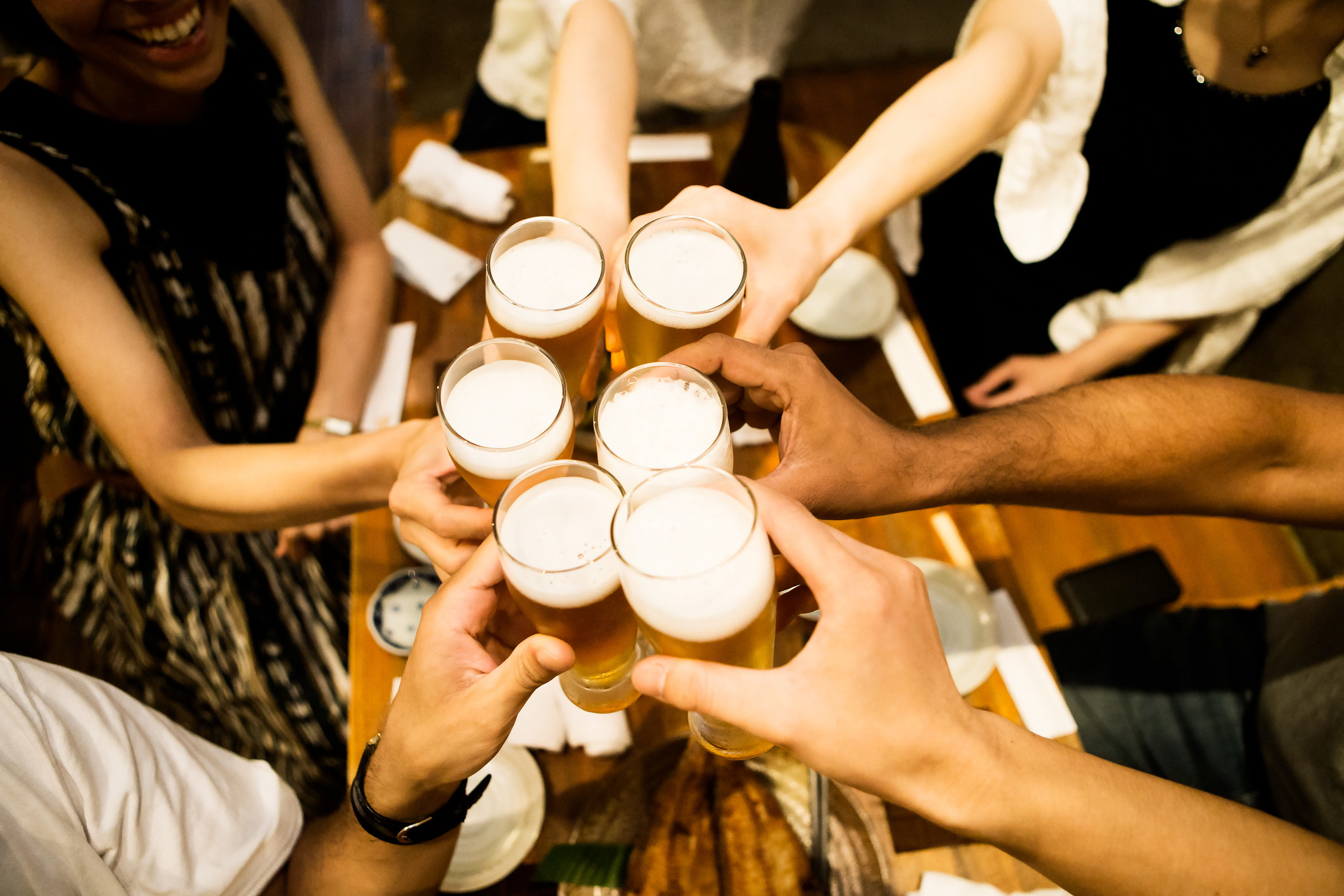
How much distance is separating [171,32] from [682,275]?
1279mm

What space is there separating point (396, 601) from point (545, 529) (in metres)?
0.71

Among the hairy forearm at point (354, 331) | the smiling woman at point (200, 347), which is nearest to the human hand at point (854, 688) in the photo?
the smiling woman at point (200, 347)

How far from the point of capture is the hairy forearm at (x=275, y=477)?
5.55 feet

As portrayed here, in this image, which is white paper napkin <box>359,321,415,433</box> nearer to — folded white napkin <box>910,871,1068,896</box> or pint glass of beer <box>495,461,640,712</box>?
pint glass of beer <box>495,461,640,712</box>

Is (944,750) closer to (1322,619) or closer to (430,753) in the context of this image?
(430,753)

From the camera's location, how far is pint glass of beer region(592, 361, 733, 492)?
3.93 ft

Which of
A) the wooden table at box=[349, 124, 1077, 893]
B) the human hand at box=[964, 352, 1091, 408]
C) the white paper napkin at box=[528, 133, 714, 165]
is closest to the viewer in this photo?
the wooden table at box=[349, 124, 1077, 893]

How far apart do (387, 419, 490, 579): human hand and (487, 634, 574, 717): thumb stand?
1.28ft

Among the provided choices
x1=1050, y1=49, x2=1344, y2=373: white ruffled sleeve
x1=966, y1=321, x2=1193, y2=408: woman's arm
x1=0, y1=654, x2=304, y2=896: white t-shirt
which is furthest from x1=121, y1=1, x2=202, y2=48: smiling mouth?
x1=1050, y1=49, x2=1344, y2=373: white ruffled sleeve

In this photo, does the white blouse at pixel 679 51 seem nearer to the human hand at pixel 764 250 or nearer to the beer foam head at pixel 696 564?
the human hand at pixel 764 250

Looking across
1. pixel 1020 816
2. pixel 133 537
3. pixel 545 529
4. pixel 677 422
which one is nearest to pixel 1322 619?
pixel 1020 816

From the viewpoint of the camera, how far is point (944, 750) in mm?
1003

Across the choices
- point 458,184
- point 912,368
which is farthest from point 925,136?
point 458,184

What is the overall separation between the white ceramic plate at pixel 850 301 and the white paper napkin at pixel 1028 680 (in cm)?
80
